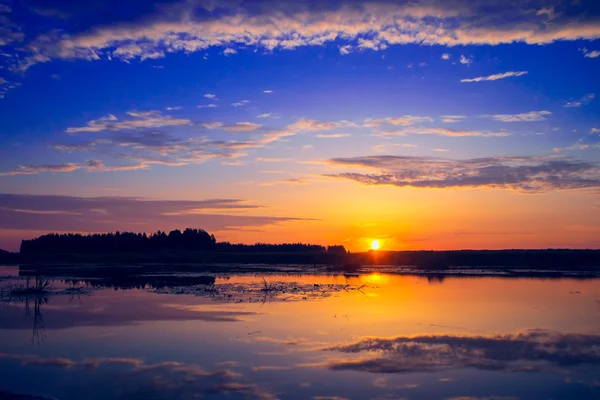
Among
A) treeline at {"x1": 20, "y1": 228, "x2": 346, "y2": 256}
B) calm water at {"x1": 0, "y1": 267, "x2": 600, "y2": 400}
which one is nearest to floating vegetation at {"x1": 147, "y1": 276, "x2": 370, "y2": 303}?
calm water at {"x1": 0, "y1": 267, "x2": 600, "y2": 400}

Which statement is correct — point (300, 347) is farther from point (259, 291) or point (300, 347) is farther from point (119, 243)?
point (119, 243)

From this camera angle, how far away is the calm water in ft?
35.2

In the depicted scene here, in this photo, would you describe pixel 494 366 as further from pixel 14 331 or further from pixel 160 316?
pixel 14 331

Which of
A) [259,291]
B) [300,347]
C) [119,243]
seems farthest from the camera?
[119,243]

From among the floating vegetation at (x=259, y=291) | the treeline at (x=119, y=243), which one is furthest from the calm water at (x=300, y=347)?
the treeline at (x=119, y=243)

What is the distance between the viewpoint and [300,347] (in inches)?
571

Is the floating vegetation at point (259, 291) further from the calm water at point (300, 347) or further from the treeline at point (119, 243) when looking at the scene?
the treeline at point (119, 243)

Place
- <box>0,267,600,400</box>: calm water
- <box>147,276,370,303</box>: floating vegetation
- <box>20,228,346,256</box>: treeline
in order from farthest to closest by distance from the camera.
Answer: <box>20,228,346,256</box>: treeline
<box>147,276,370,303</box>: floating vegetation
<box>0,267,600,400</box>: calm water

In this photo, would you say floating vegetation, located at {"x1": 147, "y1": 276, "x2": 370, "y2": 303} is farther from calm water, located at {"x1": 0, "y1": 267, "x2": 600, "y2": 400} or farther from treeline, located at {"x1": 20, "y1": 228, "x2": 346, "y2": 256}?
treeline, located at {"x1": 20, "y1": 228, "x2": 346, "y2": 256}

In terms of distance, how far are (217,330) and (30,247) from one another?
10597 centimetres

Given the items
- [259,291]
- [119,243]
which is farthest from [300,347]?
[119,243]

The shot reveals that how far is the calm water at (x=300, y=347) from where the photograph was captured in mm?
10734

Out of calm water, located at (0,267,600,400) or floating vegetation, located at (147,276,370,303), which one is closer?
calm water, located at (0,267,600,400)

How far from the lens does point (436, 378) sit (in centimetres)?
1138
